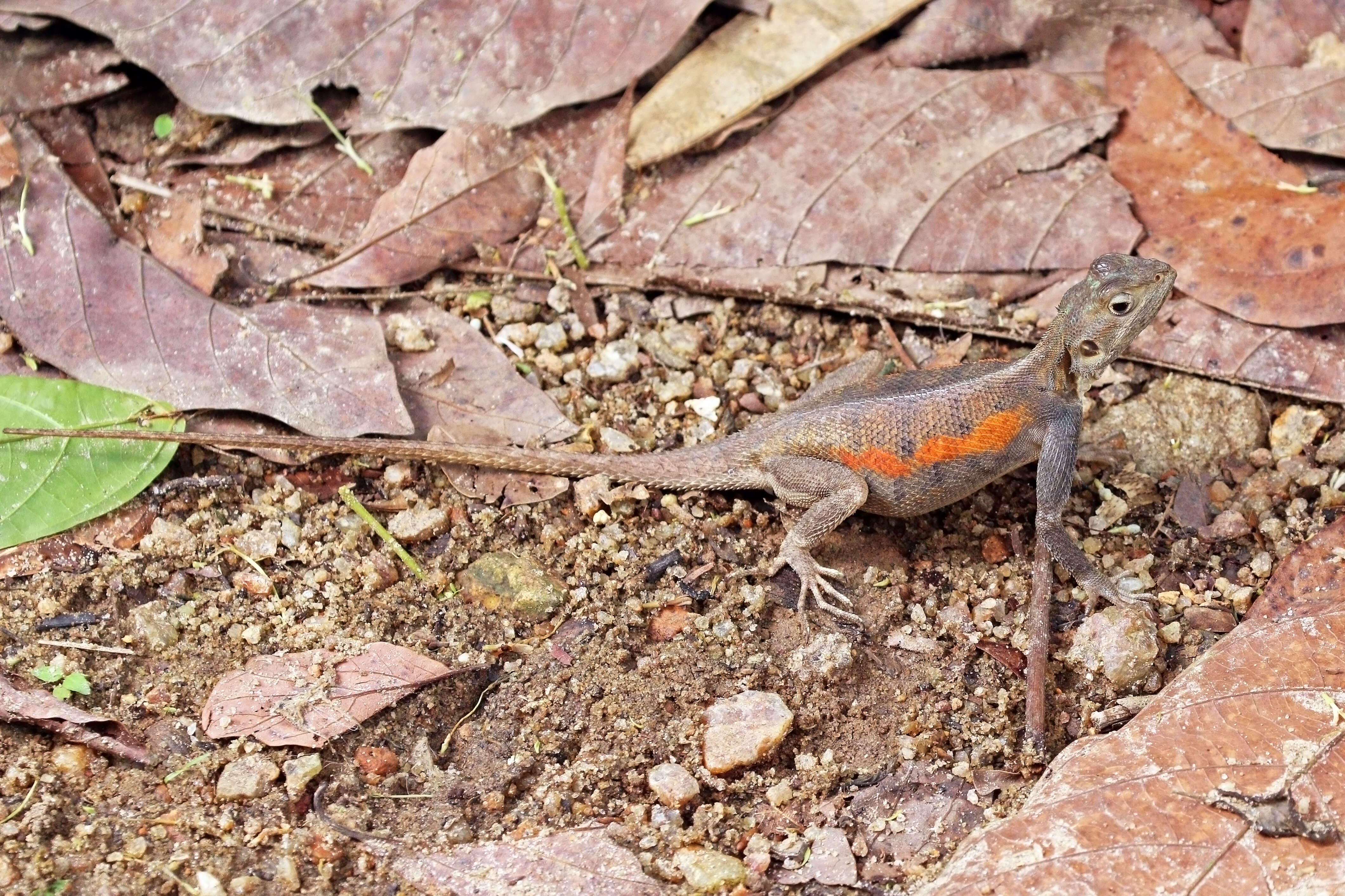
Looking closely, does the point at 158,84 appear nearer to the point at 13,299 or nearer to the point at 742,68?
the point at 13,299

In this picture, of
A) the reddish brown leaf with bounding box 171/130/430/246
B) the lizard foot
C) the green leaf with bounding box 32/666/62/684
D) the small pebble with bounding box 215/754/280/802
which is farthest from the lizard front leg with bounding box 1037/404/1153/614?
the green leaf with bounding box 32/666/62/684

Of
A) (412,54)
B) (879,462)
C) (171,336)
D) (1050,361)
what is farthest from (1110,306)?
(171,336)

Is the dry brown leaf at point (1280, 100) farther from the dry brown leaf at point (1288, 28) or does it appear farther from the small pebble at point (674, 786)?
the small pebble at point (674, 786)

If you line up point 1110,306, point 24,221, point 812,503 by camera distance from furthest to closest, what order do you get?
point 24,221 → point 812,503 → point 1110,306

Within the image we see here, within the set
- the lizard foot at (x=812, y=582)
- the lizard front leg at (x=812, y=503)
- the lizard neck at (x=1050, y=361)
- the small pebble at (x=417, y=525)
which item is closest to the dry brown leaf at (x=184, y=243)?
the small pebble at (x=417, y=525)

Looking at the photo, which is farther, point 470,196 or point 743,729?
point 470,196

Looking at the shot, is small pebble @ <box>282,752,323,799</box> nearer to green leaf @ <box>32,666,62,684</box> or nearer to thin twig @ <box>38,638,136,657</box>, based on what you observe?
thin twig @ <box>38,638,136,657</box>

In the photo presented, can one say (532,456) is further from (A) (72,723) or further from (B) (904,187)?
(B) (904,187)
